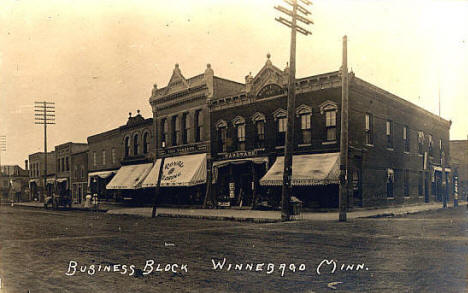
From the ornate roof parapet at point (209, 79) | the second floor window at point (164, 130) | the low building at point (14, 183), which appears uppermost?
the ornate roof parapet at point (209, 79)

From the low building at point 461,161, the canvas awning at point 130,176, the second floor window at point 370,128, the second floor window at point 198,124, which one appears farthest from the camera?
the low building at point 461,161

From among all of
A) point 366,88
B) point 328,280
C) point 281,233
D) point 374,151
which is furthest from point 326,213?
point 328,280

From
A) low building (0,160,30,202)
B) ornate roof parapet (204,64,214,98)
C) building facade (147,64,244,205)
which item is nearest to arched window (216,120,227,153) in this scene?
building facade (147,64,244,205)

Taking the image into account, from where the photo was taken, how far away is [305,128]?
2531 cm

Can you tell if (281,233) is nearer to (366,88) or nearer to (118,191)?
(366,88)

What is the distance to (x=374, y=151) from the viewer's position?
85.3 ft

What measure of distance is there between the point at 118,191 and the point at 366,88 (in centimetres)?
2589

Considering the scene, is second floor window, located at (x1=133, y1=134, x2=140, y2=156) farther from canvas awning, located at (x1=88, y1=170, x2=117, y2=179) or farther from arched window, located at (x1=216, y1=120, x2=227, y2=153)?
arched window, located at (x1=216, y1=120, x2=227, y2=153)

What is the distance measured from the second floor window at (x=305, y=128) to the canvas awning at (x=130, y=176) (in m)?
15.9

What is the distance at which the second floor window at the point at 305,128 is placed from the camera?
25.2 metres

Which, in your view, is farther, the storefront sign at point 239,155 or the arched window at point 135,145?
the arched window at point 135,145

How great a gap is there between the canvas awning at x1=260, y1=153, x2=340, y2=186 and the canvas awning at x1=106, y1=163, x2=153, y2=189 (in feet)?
47.1

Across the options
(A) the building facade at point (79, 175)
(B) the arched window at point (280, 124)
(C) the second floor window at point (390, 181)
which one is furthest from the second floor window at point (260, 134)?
(A) the building facade at point (79, 175)

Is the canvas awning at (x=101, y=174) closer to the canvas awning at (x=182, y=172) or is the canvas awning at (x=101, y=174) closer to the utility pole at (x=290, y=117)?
the canvas awning at (x=182, y=172)
